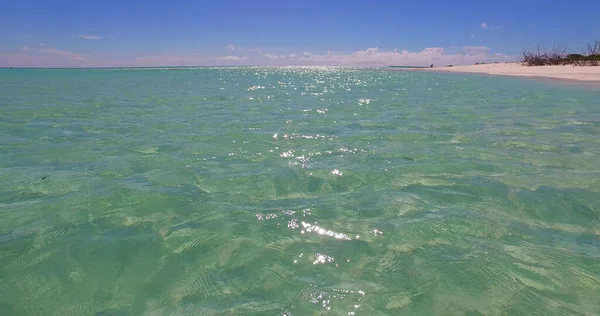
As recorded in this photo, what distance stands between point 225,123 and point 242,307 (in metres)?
8.30

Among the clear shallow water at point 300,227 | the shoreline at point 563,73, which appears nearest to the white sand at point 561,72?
the shoreline at point 563,73

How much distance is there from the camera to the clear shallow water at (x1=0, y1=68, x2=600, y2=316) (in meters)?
2.74

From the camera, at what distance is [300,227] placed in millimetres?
3811

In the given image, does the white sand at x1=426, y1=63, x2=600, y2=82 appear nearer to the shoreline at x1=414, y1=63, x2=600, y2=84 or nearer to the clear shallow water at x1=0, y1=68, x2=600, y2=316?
the shoreline at x1=414, y1=63, x2=600, y2=84

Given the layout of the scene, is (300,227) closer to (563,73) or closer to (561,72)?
(563,73)

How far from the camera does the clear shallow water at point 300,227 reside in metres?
2.74

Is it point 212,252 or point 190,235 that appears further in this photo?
point 190,235

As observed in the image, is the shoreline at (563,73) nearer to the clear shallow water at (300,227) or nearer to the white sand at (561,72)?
the white sand at (561,72)

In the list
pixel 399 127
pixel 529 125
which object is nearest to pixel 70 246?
pixel 399 127

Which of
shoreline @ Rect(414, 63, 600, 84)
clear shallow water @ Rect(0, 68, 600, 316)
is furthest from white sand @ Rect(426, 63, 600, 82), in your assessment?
clear shallow water @ Rect(0, 68, 600, 316)

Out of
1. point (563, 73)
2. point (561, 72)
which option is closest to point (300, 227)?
point (563, 73)

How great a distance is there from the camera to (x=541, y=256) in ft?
10.7

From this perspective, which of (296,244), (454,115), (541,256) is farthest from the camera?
(454,115)

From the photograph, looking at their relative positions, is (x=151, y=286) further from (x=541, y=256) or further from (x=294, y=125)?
(x=294, y=125)
